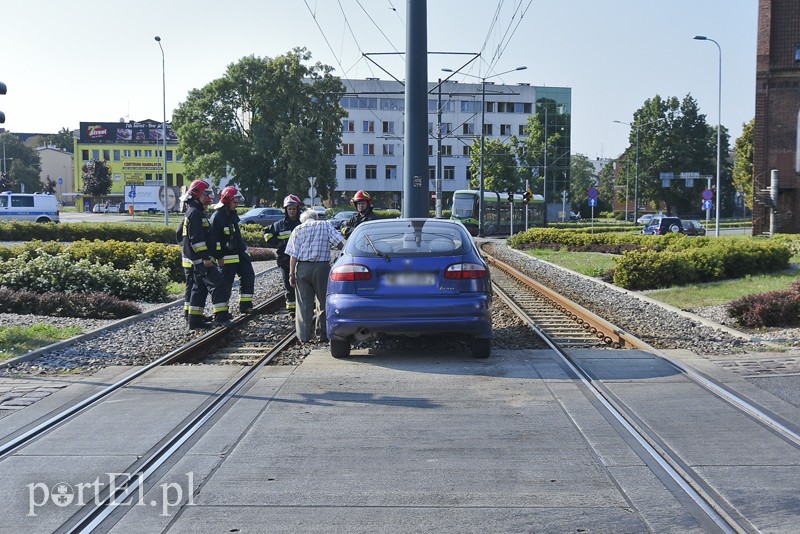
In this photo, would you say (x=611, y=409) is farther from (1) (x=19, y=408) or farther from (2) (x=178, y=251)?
(2) (x=178, y=251)

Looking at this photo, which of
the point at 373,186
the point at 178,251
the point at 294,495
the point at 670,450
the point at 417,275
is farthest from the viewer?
the point at 373,186

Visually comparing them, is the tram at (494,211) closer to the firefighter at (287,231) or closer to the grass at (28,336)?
the firefighter at (287,231)

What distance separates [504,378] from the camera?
8.62m

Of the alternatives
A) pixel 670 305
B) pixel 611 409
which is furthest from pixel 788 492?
pixel 670 305

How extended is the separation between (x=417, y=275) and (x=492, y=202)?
50.3 m

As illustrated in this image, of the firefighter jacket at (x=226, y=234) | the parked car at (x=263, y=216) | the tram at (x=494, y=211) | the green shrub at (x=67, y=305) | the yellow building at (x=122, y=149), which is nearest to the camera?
the firefighter jacket at (x=226, y=234)

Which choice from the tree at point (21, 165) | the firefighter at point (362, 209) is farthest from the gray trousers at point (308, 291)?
the tree at point (21, 165)

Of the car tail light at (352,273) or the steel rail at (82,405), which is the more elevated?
the car tail light at (352,273)

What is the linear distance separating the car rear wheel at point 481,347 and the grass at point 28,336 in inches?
198

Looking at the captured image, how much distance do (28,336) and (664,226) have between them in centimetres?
4835

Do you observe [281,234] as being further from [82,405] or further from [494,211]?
[494,211]

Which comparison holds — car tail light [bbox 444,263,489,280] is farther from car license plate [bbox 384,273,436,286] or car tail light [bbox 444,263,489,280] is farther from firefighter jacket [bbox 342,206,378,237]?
firefighter jacket [bbox 342,206,378,237]

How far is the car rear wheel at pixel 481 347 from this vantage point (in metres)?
9.55

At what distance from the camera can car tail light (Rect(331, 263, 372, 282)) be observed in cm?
927
